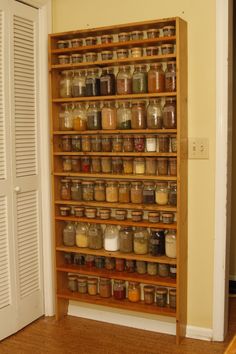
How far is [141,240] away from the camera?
2.70 metres

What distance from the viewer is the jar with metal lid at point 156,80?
257 centimetres

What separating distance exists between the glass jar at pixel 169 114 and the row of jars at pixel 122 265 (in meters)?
0.87

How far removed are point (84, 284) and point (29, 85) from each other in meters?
1.40

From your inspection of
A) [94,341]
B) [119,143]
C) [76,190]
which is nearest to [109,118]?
[119,143]

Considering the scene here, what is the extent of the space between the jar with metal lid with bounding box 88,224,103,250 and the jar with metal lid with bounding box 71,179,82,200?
0.23 metres

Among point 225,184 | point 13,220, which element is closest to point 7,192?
point 13,220

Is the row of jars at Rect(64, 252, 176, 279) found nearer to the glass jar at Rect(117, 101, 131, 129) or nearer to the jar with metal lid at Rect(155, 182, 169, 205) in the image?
the jar with metal lid at Rect(155, 182, 169, 205)

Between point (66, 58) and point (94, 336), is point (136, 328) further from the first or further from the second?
point (66, 58)

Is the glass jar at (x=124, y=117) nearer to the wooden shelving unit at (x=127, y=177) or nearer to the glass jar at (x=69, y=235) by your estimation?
the wooden shelving unit at (x=127, y=177)

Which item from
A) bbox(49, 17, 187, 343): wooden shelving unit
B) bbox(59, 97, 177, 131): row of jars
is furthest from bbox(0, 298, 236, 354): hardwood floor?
bbox(59, 97, 177, 131): row of jars

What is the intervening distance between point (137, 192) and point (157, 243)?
0.34 metres

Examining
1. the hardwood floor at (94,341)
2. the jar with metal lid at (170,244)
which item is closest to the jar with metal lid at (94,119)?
the jar with metal lid at (170,244)

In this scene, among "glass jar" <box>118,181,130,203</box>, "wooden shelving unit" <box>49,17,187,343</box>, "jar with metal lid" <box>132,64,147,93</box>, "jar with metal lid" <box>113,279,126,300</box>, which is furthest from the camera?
"jar with metal lid" <box>113,279,126,300</box>

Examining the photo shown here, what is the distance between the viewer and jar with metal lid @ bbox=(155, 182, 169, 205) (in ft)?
8.66
